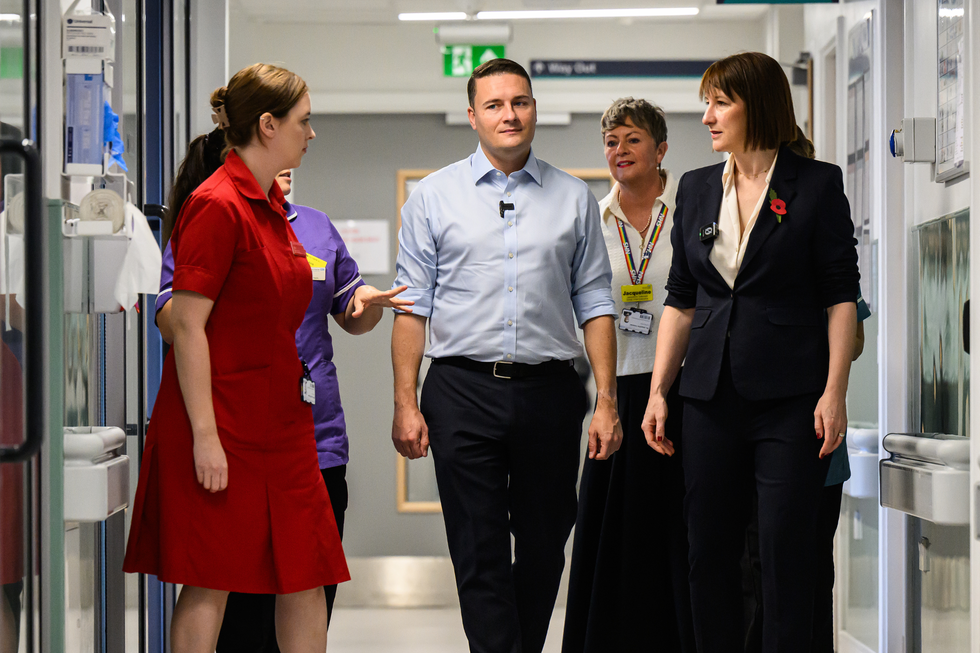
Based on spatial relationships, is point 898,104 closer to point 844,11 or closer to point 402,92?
point 844,11

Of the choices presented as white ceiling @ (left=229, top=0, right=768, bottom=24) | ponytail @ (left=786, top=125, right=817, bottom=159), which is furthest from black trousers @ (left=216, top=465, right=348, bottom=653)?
white ceiling @ (left=229, top=0, right=768, bottom=24)

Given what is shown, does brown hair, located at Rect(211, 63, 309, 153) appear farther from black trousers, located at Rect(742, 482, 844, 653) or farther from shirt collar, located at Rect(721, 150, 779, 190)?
A: black trousers, located at Rect(742, 482, 844, 653)

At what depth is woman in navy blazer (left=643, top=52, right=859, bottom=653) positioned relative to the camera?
230 cm

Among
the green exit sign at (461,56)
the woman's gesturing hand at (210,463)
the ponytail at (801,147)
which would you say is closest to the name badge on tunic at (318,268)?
the woman's gesturing hand at (210,463)

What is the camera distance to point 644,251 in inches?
120

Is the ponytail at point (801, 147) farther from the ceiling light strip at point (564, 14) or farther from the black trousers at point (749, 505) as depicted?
the ceiling light strip at point (564, 14)

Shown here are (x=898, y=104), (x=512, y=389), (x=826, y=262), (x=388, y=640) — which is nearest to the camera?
(x=826, y=262)

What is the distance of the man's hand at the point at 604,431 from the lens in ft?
8.44

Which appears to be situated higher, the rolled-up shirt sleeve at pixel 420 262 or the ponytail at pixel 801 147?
the ponytail at pixel 801 147

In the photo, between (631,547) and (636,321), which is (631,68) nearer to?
(636,321)

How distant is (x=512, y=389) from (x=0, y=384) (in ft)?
3.91

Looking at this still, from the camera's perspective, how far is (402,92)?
6176mm

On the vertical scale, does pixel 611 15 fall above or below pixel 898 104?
above

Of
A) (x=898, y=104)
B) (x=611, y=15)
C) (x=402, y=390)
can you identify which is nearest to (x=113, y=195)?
(x=402, y=390)
